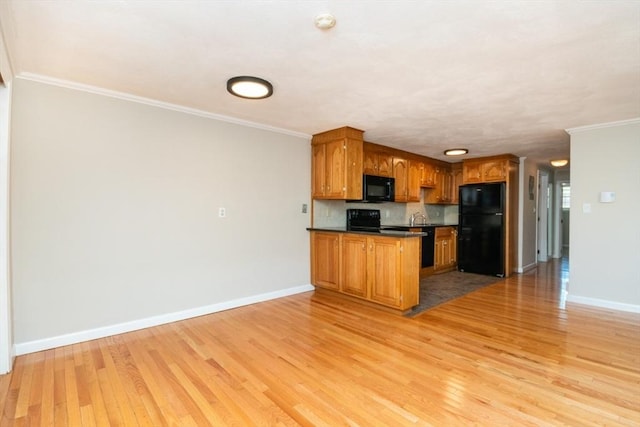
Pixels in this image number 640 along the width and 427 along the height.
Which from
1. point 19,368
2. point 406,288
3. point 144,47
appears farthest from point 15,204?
point 406,288

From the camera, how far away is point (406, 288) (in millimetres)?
3494

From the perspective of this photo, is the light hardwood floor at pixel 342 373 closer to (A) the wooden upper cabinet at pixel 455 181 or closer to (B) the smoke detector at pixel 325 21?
(B) the smoke detector at pixel 325 21

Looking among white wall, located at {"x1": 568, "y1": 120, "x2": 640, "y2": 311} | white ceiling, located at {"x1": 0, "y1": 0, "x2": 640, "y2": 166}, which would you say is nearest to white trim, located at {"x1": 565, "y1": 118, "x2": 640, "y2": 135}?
white wall, located at {"x1": 568, "y1": 120, "x2": 640, "y2": 311}

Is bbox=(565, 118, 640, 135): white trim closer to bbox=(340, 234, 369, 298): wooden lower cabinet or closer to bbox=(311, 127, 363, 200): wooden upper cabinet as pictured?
bbox=(311, 127, 363, 200): wooden upper cabinet

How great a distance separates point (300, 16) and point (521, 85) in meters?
2.01

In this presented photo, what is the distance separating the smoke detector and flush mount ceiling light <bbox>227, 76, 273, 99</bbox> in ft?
2.95

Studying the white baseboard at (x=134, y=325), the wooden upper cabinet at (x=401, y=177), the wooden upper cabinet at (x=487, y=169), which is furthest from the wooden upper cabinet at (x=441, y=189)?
the white baseboard at (x=134, y=325)

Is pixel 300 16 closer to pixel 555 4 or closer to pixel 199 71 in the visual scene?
pixel 199 71

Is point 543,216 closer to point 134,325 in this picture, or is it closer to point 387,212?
point 387,212

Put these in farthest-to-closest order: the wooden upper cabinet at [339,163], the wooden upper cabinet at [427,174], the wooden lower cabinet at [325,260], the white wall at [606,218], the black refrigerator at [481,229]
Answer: the wooden upper cabinet at [427,174]
the black refrigerator at [481,229]
the wooden lower cabinet at [325,260]
the wooden upper cabinet at [339,163]
the white wall at [606,218]

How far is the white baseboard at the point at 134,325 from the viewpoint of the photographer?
256cm

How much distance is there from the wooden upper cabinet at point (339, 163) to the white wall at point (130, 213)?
57cm

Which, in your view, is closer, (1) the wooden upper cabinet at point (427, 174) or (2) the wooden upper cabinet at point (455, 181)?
(1) the wooden upper cabinet at point (427, 174)

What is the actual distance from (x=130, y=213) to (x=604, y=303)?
5.51 metres
